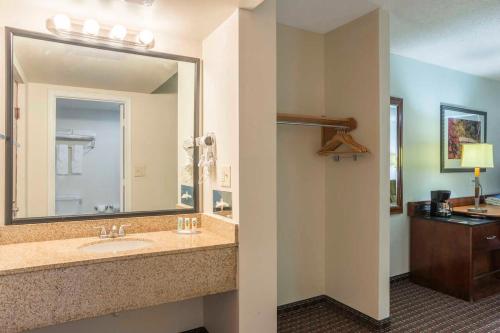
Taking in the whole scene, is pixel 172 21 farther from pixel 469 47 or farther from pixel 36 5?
pixel 469 47

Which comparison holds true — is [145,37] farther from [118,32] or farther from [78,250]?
[78,250]

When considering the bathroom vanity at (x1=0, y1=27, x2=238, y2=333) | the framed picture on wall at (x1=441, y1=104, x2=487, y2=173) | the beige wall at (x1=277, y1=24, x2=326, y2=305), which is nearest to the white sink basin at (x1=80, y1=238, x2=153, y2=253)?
the bathroom vanity at (x1=0, y1=27, x2=238, y2=333)

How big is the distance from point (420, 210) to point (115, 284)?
3.10 m

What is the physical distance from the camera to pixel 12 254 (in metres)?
1.65

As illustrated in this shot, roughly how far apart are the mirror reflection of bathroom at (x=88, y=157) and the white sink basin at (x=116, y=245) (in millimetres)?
231

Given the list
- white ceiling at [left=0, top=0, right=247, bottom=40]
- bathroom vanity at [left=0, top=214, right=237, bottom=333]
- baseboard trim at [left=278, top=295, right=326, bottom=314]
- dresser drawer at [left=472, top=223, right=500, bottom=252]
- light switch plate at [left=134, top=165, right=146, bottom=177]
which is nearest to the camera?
bathroom vanity at [left=0, top=214, right=237, bottom=333]

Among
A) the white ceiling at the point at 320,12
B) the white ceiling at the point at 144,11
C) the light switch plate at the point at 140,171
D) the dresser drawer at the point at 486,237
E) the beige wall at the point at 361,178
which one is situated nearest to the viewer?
the white ceiling at the point at 144,11

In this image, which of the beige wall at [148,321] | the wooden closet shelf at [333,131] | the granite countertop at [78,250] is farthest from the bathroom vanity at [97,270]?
the wooden closet shelf at [333,131]

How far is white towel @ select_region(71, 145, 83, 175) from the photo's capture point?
2061 mm

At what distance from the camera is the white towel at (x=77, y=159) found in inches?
81.1

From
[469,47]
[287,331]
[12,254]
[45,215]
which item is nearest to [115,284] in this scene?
[12,254]

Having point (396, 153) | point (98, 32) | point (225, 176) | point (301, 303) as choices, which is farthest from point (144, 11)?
point (396, 153)

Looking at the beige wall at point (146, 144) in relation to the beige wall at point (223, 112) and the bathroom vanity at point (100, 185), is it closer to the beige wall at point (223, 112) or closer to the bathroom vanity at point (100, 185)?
the bathroom vanity at point (100, 185)

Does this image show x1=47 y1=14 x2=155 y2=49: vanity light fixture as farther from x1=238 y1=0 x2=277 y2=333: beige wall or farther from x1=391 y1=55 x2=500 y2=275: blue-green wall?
x1=391 y1=55 x2=500 y2=275: blue-green wall
